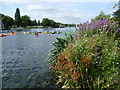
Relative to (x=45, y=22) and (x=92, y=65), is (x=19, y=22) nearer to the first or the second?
(x=45, y=22)

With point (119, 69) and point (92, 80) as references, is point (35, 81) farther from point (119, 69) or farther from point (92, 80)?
point (119, 69)

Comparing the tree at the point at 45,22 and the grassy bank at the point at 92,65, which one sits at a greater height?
the tree at the point at 45,22

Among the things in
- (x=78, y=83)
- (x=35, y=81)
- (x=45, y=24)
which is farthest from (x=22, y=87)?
(x=45, y=24)

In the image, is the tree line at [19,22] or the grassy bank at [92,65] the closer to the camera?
the grassy bank at [92,65]

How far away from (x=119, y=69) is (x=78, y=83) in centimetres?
111

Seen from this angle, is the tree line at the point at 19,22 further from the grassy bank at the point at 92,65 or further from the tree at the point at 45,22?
the grassy bank at the point at 92,65

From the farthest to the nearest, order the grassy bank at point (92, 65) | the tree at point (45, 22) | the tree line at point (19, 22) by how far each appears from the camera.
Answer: the tree at point (45, 22) < the tree line at point (19, 22) < the grassy bank at point (92, 65)

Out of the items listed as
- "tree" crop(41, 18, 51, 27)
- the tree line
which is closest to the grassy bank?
the tree line

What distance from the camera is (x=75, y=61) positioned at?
2820 mm

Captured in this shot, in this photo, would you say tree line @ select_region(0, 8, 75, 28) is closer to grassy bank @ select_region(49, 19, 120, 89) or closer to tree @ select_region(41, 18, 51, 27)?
tree @ select_region(41, 18, 51, 27)

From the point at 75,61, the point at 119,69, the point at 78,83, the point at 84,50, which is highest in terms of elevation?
the point at 84,50

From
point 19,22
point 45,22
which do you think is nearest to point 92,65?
point 19,22

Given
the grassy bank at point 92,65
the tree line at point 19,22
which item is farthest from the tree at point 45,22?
the grassy bank at point 92,65

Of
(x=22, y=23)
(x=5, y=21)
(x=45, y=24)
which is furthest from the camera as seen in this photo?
(x=45, y=24)
